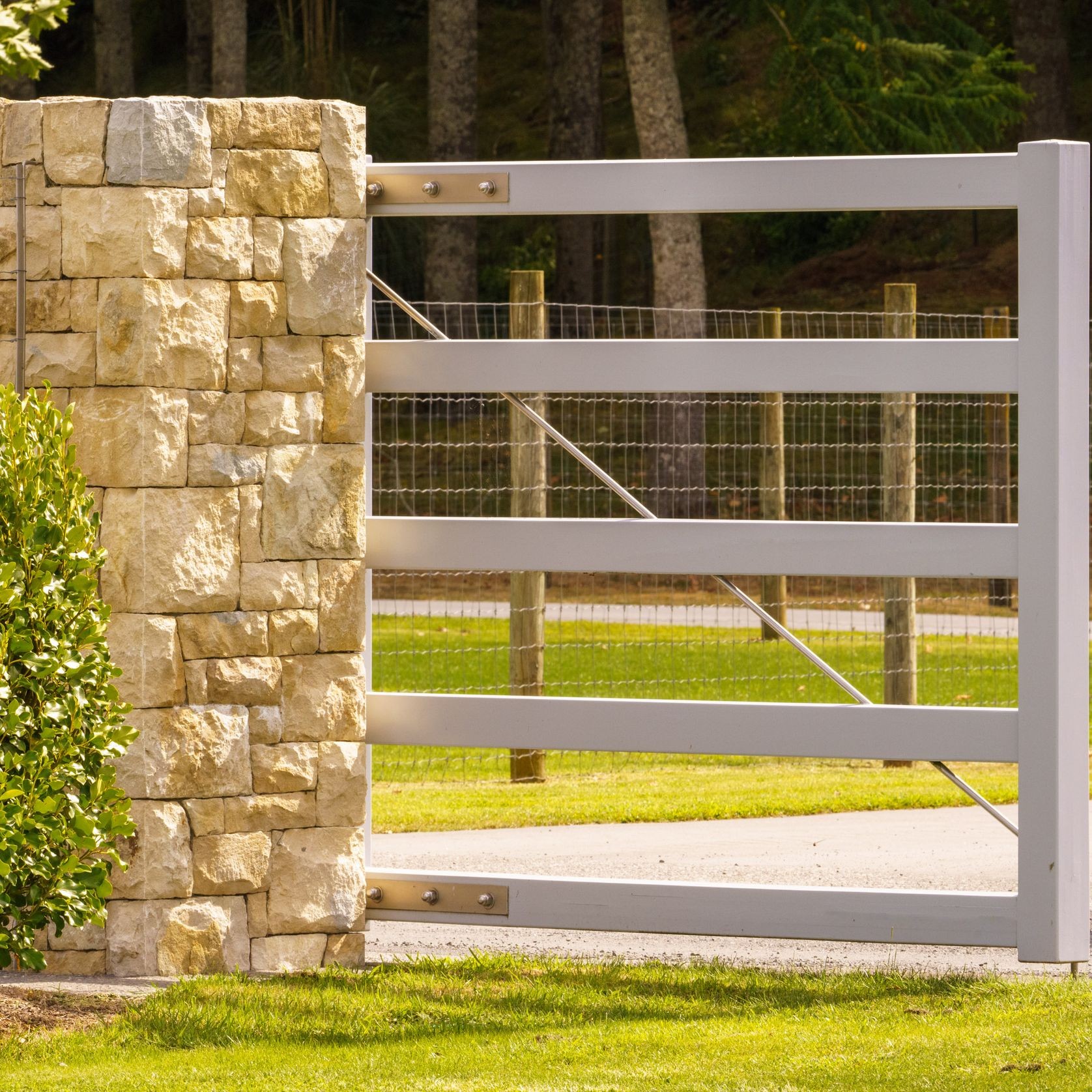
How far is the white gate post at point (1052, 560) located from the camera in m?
4.78

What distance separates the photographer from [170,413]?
4.77 m

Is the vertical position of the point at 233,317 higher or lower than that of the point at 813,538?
higher

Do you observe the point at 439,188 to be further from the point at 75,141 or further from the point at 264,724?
the point at 264,724

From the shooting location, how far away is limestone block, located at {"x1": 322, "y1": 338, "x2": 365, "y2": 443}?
197 inches

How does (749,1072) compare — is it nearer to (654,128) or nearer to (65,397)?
(65,397)

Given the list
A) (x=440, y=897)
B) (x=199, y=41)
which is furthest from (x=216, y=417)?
(x=199, y=41)

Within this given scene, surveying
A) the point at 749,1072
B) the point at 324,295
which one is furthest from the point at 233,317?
the point at 749,1072

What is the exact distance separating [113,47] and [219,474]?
19.8m

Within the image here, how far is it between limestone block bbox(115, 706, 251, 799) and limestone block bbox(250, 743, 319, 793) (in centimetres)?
3

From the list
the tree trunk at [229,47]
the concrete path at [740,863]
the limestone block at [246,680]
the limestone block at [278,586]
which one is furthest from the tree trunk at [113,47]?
the limestone block at [246,680]

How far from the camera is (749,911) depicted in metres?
4.91

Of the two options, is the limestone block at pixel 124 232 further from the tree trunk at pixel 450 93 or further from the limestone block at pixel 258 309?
the tree trunk at pixel 450 93

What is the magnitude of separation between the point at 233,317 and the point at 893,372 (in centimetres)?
194

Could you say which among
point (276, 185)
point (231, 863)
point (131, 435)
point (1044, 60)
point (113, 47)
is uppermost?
point (113, 47)
